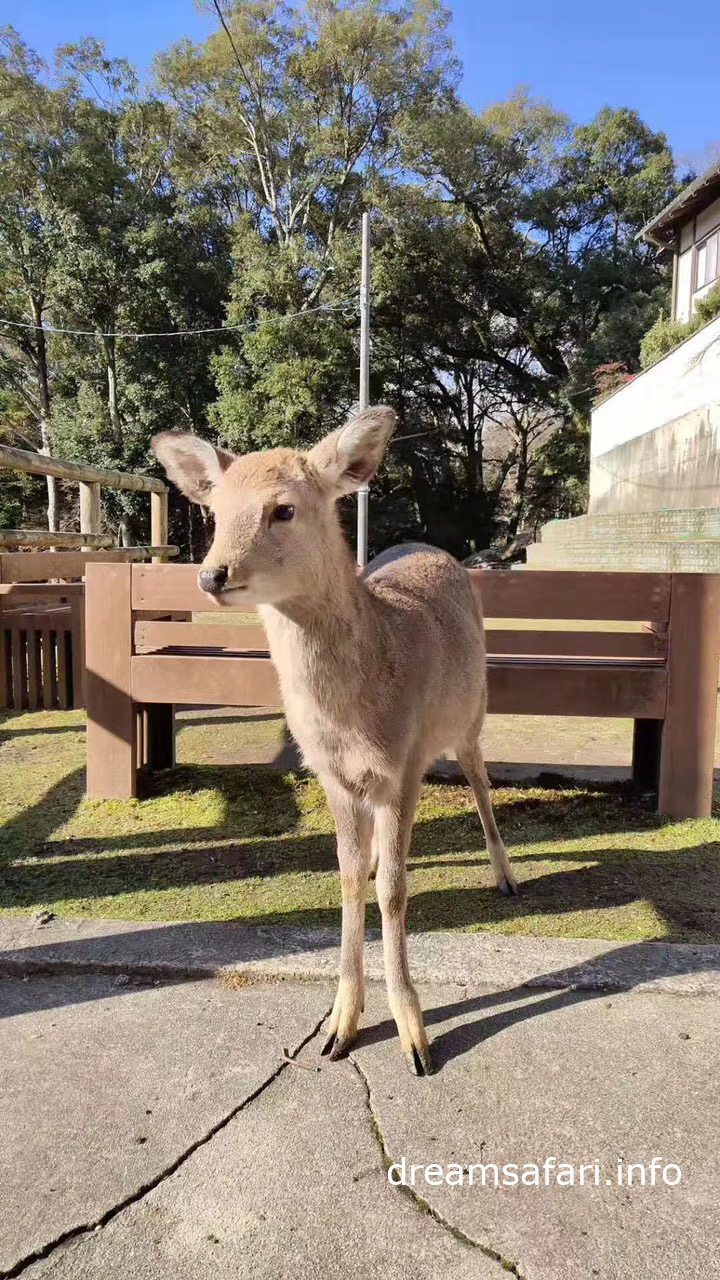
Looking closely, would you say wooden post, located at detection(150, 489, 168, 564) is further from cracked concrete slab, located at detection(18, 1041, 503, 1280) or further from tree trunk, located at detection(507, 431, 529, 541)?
tree trunk, located at detection(507, 431, 529, 541)

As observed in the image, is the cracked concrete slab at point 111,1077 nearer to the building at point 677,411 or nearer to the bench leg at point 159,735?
the bench leg at point 159,735

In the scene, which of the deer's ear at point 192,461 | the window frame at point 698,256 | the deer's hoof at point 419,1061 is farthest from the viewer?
the window frame at point 698,256

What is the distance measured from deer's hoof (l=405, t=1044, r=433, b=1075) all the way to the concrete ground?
0.03 meters

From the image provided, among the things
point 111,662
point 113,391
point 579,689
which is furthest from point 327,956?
point 113,391

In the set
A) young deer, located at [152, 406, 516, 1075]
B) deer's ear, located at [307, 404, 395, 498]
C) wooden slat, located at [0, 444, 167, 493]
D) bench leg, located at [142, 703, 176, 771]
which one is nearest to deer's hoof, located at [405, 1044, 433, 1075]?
young deer, located at [152, 406, 516, 1075]

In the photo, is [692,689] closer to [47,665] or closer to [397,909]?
[397,909]

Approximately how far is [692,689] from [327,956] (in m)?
2.60

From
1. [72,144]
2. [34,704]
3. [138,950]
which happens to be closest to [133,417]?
[72,144]

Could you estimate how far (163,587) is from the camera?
4.61m

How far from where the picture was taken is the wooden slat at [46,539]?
6.02 m

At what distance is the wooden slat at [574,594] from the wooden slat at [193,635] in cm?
137

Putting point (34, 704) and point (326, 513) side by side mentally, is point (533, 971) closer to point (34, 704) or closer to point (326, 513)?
point (326, 513)

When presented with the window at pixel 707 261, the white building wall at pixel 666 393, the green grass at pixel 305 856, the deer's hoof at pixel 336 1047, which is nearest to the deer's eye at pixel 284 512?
the deer's hoof at pixel 336 1047

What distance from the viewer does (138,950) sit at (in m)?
2.94
